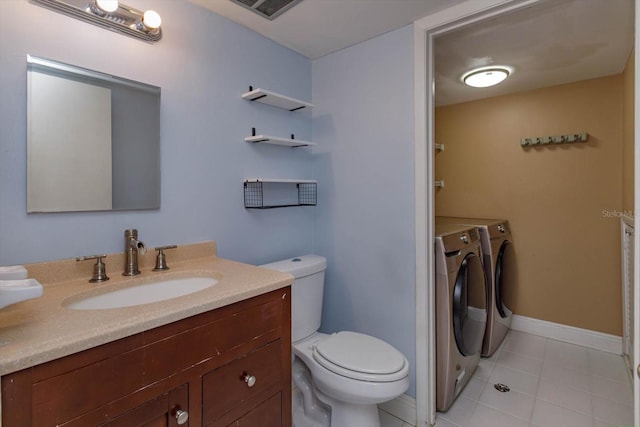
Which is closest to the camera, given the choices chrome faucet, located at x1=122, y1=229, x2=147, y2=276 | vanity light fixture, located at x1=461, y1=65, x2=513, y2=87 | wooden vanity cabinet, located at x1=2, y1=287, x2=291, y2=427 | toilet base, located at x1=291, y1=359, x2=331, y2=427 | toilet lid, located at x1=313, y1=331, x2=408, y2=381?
wooden vanity cabinet, located at x1=2, y1=287, x2=291, y2=427

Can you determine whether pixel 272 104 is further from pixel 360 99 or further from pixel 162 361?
pixel 162 361

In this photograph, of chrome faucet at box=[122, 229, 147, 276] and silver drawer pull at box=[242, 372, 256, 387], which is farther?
chrome faucet at box=[122, 229, 147, 276]

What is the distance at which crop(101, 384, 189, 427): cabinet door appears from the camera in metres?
0.77

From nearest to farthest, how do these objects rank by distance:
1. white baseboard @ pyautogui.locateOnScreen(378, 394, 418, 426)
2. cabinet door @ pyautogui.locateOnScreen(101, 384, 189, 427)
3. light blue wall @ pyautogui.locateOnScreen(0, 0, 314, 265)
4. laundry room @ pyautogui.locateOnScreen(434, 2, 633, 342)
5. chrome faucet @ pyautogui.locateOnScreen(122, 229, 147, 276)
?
cabinet door @ pyautogui.locateOnScreen(101, 384, 189, 427), light blue wall @ pyautogui.locateOnScreen(0, 0, 314, 265), chrome faucet @ pyautogui.locateOnScreen(122, 229, 147, 276), white baseboard @ pyautogui.locateOnScreen(378, 394, 418, 426), laundry room @ pyautogui.locateOnScreen(434, 2, 633, 342)

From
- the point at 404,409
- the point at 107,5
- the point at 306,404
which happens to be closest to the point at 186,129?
the point at 107,5

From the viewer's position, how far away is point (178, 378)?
86cm

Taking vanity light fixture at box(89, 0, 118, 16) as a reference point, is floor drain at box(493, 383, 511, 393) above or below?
below

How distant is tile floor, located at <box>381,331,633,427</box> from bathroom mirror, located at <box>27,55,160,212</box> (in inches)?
70.9

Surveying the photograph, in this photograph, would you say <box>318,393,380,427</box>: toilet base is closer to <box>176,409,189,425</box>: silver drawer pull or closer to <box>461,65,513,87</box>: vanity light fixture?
<box>176,409,189,425</box>: silver drawer pull

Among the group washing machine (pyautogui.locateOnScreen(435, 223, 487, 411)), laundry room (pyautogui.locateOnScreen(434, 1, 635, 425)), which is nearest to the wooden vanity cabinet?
washing machine (pyautogui.locateOnScreen(435, 223, 487, 411))

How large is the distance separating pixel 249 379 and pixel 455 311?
1292mm

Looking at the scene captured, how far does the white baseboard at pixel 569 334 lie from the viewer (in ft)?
8.14

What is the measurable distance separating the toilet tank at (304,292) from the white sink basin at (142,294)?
1.46 ft

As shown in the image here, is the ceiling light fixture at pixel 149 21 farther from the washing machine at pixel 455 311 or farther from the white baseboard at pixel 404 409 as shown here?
the white baseboard at pixel 404 409
